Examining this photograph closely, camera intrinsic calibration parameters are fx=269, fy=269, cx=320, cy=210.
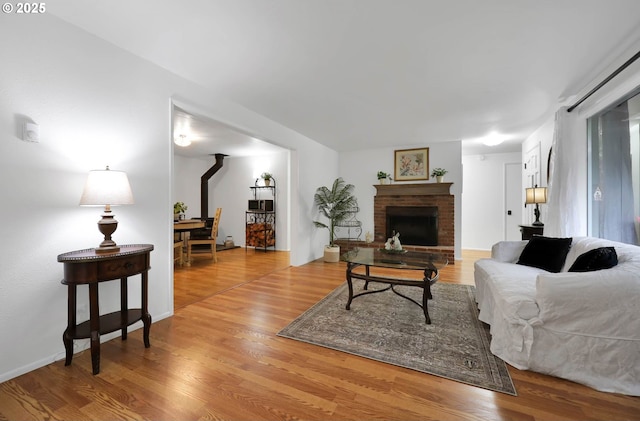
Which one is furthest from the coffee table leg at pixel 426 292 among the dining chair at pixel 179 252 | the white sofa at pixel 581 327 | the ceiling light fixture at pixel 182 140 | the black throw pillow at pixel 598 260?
the ceiling light fixture at pixel 182 140

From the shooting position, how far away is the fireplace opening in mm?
5641

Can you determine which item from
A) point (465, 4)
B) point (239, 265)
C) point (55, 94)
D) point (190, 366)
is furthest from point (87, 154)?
point (239, 265)

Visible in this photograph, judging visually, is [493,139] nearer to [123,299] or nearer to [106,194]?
[106,194]

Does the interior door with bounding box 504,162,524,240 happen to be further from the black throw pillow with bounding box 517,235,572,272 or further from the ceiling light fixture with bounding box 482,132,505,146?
the black throw pillow with bounding box 517,235,572,272

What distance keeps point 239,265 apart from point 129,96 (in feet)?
11.2

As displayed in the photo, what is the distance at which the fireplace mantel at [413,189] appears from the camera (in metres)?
5.57

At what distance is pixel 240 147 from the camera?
616 cm

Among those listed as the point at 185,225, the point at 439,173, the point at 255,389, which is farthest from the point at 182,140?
the point at 439,173

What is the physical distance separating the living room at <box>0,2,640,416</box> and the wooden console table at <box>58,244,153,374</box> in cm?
21

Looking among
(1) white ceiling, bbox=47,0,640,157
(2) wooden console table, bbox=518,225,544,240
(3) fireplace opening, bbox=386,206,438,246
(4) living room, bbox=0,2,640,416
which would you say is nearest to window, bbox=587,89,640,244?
(4) living room, bbox=0,2,640,416

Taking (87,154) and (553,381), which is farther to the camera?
(87,154)

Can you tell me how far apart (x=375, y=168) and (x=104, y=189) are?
204 inches

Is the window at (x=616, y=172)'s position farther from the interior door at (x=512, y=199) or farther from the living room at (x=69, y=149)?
the interior door at (x=512, y=199)

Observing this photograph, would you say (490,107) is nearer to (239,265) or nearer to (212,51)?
(212,51)
